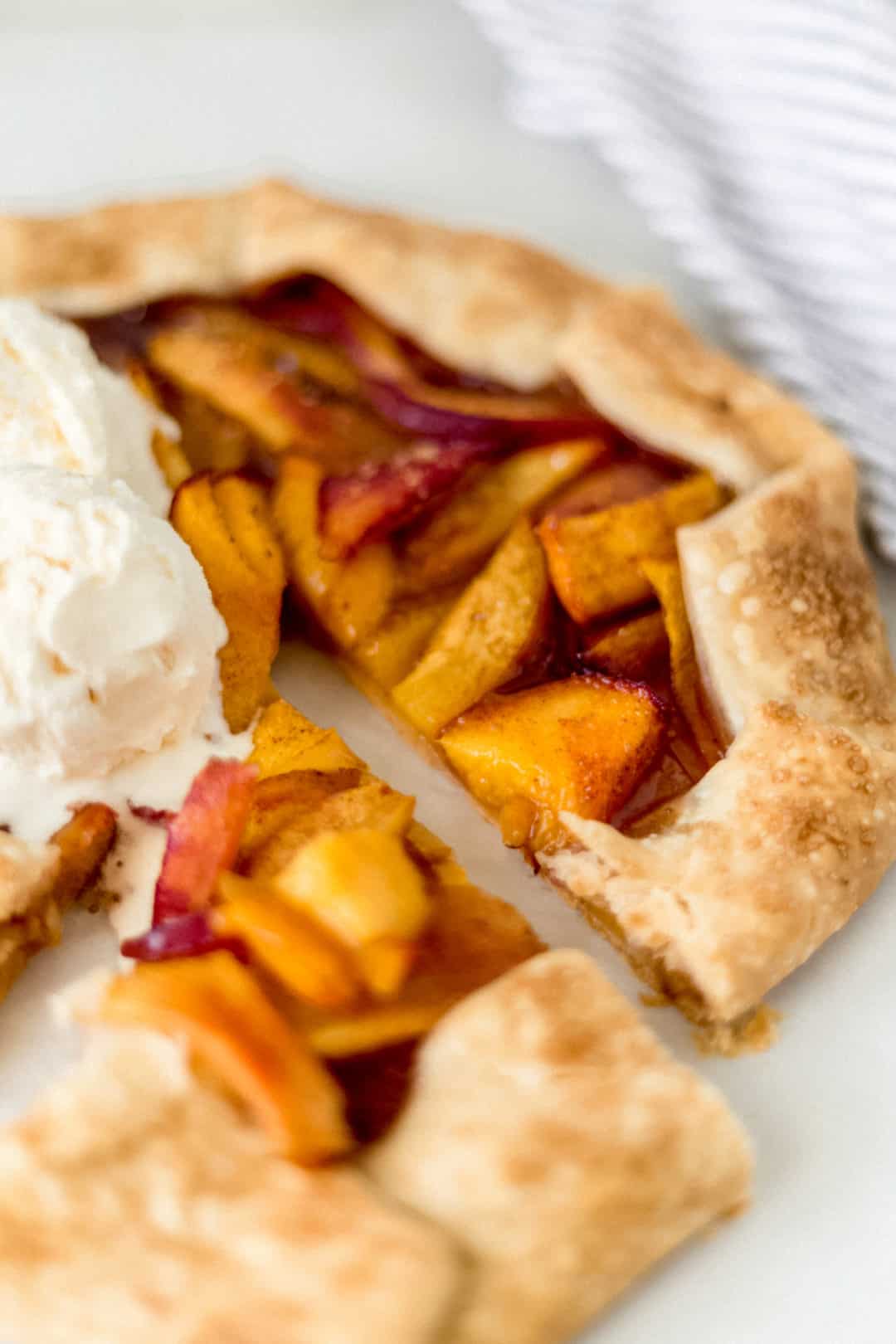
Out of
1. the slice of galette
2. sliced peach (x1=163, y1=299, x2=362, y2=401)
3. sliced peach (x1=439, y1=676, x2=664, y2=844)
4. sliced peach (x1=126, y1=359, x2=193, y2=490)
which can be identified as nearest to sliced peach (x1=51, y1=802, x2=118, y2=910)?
the slice of galette

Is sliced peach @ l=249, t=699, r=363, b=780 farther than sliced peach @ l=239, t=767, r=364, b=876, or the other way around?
sliced peach @ l=249, t=699, r=363, b=780

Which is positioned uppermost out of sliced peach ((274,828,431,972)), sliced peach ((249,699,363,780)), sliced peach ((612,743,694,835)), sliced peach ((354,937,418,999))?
sliced peach ((274,828,431,972))

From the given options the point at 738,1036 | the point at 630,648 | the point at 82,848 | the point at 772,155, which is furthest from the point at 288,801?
the point at 772,155


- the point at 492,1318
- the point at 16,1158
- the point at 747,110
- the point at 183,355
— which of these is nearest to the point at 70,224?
the point at 183,355

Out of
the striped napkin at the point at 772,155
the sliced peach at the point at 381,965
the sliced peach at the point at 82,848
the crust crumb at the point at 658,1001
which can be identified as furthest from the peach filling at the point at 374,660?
the striped napkin at the point at 772,155

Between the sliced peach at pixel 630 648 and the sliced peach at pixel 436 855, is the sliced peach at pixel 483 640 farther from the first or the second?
the sliced peach at pixel 436 855

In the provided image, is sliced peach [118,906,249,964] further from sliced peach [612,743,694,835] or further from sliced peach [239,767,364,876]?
sliced peach [612,743,694,835]

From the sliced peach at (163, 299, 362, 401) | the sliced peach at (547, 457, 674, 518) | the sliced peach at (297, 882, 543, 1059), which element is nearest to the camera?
the sliced peach at (297, 882, 543, 1059)
